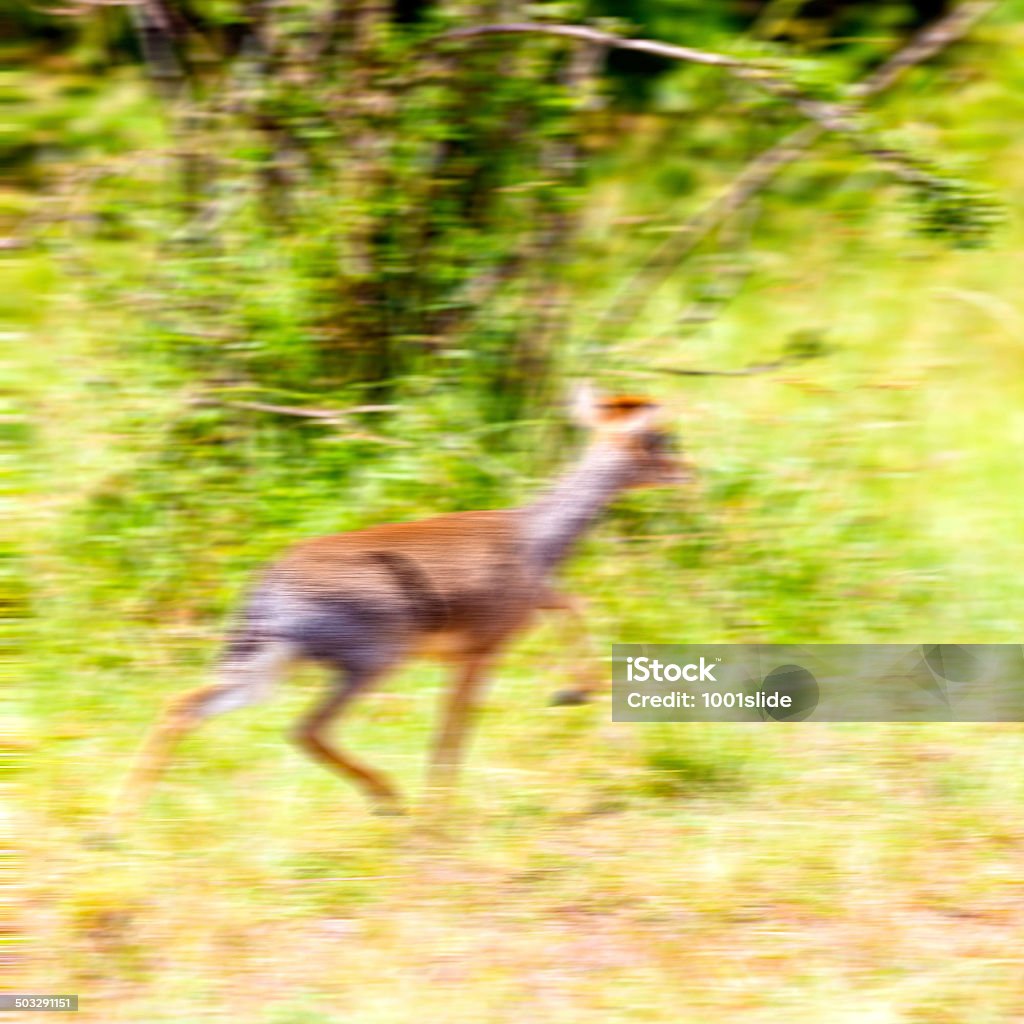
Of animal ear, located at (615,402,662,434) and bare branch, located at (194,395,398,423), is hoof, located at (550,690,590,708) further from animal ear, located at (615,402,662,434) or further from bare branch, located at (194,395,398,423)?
bare branch, located at (194,395,398,423)

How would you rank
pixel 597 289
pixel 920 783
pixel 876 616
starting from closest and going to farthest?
1. pixel 920 783
2. pixel 876 616
3. pixel 597 289

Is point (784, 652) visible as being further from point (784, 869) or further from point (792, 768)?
point (784, 869)

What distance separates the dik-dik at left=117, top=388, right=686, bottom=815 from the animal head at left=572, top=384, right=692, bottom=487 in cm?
3

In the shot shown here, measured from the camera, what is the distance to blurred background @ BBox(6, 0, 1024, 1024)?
3.80 metres

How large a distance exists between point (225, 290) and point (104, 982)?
3.09m

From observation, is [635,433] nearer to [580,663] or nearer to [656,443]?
[656,443]

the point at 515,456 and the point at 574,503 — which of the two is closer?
the point at 574,503

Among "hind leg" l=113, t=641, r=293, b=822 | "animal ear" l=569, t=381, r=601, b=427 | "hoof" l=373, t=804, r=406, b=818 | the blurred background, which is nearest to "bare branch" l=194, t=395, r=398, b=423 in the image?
the blurred background

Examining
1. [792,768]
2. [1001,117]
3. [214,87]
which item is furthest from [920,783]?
[1001,117]

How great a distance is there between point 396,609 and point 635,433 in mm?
1072

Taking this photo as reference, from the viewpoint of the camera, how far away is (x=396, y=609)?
13.6 feet

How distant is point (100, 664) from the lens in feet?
16.4

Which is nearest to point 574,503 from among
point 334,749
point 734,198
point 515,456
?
point 334,749

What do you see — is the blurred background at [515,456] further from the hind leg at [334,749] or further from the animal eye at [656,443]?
the animal eye at [656,443]
